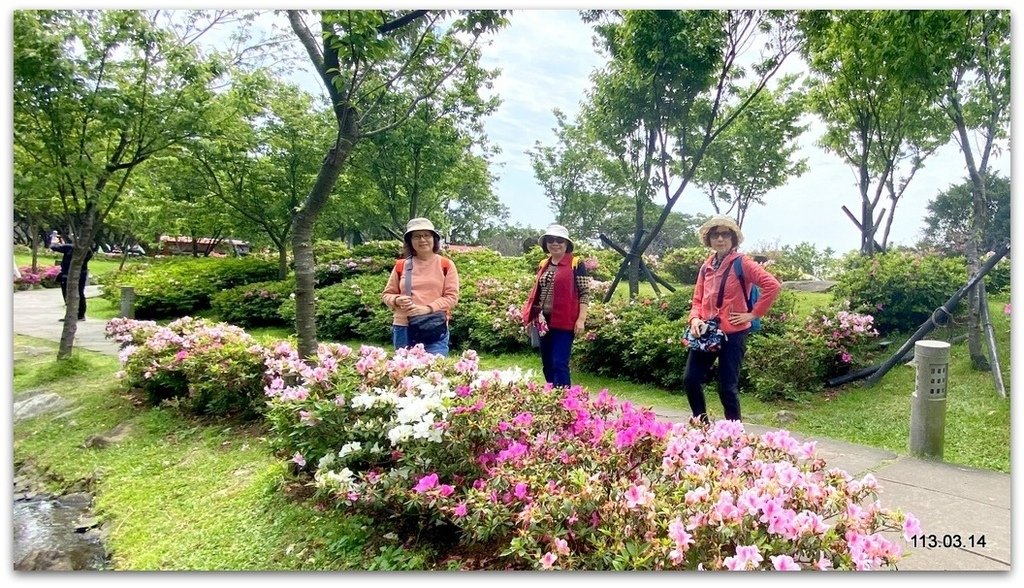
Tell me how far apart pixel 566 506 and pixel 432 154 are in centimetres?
527

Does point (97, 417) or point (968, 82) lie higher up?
point (968, 82)

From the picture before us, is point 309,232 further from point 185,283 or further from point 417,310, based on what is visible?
point 185,283

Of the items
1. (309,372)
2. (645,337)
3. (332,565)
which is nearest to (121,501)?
(309,372)

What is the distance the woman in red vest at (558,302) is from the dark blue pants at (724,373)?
657 millimetres

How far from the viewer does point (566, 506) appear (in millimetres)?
1671

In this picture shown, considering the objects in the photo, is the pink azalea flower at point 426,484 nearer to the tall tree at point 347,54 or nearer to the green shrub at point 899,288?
the tall tree at point 347,54

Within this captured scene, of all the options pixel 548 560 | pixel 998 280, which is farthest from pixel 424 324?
pixel 998 280

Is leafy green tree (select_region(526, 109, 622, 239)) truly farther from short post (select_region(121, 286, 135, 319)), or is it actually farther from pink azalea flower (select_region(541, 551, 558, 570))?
short post (select_region(121, 286, 135, 319))

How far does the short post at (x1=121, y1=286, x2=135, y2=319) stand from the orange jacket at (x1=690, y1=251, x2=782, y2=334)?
7.20m

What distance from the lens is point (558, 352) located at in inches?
132

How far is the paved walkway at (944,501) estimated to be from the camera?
193 centimetres

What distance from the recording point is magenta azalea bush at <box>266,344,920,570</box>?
5.02ft

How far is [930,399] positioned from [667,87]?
12.0 feet

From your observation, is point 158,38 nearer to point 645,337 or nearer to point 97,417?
point 97,417
